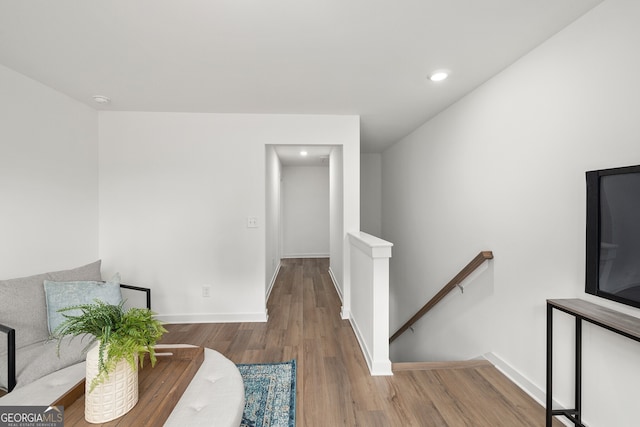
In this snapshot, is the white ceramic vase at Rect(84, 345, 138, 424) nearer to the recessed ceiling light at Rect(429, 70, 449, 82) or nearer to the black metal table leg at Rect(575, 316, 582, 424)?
the black metal table leg at Rect(575, 316, 582, 424)

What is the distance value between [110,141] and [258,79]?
1.98 meters

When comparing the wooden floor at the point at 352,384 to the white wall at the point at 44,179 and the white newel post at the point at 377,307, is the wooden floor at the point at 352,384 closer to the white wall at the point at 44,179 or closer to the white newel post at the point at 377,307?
the white newel post at the point at 377,307

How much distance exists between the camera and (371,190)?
19.2 feet

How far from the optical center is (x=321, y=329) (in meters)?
2.81

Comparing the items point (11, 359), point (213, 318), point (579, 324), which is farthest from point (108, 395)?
point (579, 324)

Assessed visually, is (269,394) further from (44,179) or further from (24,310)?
(44,179)

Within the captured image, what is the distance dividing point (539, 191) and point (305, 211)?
5.44 meters

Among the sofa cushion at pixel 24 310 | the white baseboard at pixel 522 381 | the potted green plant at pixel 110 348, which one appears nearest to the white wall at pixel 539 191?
the white baseboard at pixel 522 381

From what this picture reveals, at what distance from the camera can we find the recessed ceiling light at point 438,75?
2145 mm

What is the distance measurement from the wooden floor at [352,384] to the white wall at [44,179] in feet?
4.36

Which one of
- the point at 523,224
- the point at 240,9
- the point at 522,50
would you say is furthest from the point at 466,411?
the point at 240,9

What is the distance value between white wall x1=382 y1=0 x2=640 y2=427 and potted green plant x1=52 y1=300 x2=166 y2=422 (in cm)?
229

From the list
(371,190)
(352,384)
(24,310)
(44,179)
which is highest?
(371,190)

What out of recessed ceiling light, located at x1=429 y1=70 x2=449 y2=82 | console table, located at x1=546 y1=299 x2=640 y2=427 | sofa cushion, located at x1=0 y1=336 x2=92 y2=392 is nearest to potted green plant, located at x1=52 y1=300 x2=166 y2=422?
sofa cushion, located at x1=0 y1=336 x2=92 y2=392
